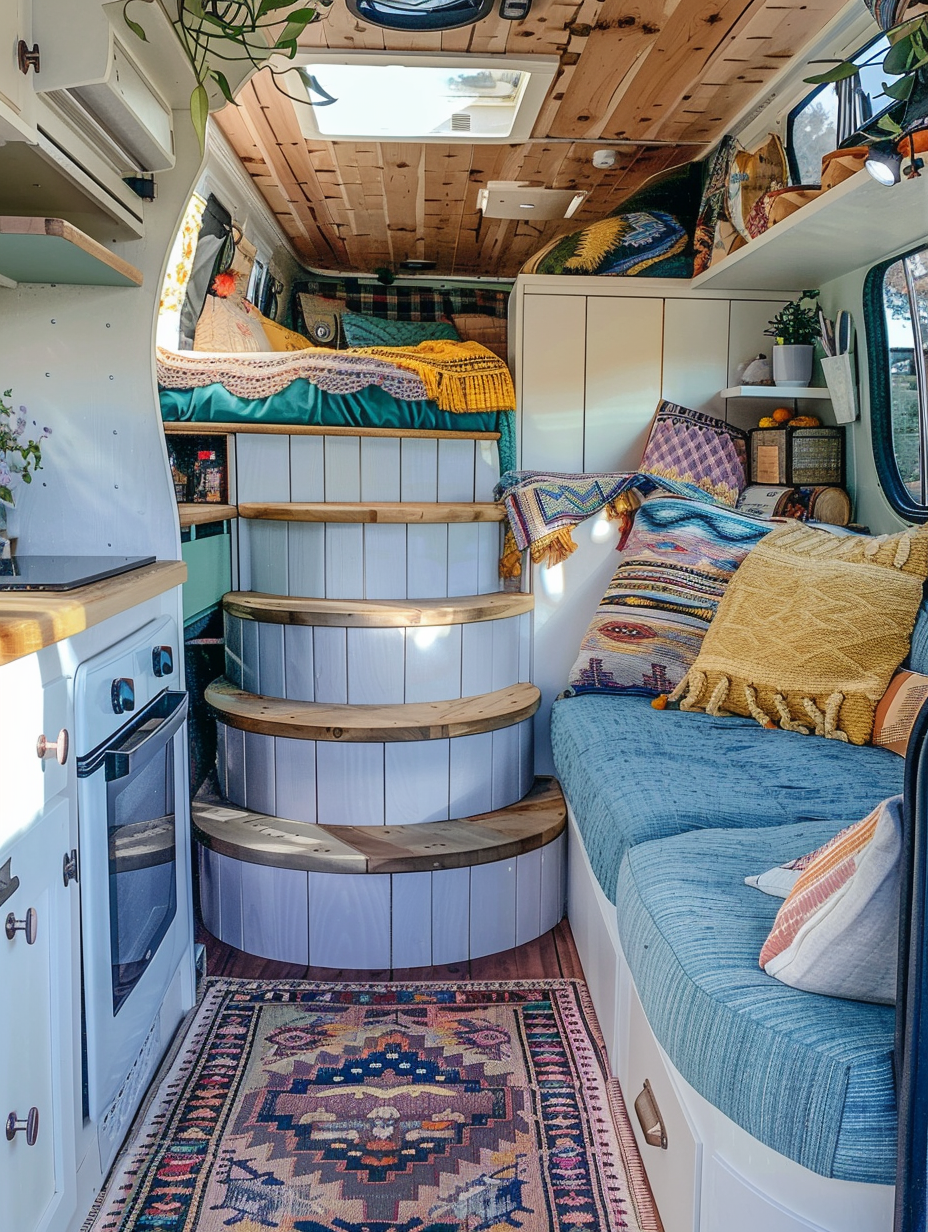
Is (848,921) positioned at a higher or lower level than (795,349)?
lower

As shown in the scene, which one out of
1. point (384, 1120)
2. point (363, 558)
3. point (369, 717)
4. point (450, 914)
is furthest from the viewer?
point (363, 558)

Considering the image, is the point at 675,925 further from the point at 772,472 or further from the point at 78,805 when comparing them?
the point at 772,472

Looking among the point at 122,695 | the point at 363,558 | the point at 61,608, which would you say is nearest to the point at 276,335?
the point at 363,558

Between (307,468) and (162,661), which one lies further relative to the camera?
(307,468)

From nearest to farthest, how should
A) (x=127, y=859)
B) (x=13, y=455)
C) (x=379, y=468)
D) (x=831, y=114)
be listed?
(x=127, y=859), (x=13, y=455), (x=831, y=114), (x=379, y=468)

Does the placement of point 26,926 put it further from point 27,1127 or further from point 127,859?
point 127,859

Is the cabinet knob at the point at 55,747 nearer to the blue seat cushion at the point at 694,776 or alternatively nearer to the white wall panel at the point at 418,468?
the blue seat cushion at the point at 694,776

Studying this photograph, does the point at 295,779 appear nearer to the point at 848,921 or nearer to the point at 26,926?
the point at 26,926

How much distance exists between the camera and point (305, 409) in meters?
2.99

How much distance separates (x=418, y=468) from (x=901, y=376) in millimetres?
1398

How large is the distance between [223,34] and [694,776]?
1677mm

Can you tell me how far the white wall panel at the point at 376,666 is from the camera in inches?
102

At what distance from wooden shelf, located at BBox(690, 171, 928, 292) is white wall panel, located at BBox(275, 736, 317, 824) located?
69.9 inches

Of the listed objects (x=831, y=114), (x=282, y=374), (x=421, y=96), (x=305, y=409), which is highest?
(x=421, y=96)
